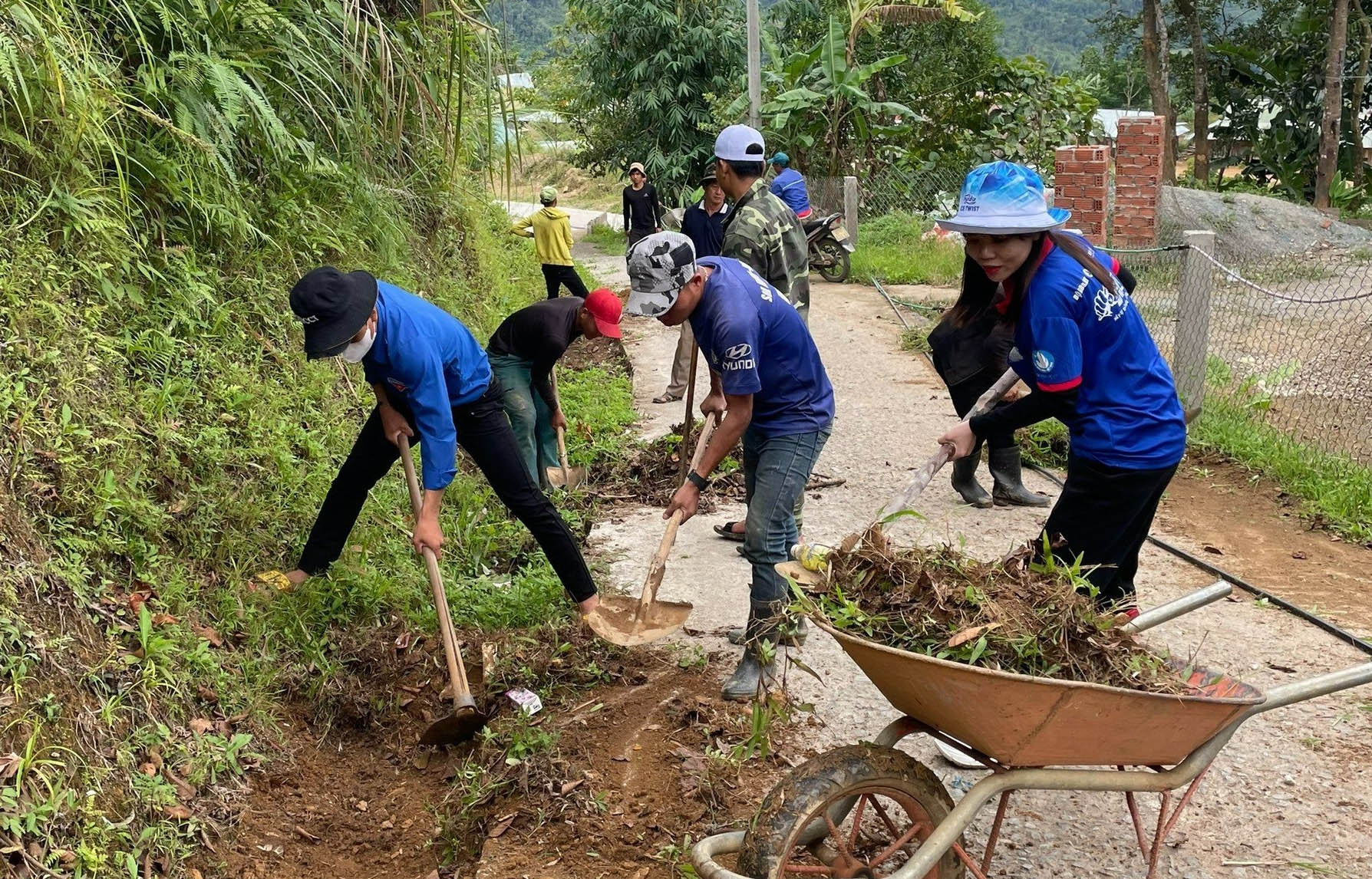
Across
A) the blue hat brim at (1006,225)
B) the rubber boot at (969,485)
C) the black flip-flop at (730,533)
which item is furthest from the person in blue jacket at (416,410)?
the rubber boot at (969,485)

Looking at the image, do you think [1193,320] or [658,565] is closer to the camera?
[658,565]

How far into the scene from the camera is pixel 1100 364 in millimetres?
3072

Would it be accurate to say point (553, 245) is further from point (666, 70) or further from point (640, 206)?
point (666, 70)

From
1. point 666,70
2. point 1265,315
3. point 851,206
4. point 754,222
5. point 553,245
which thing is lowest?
point 1265,315

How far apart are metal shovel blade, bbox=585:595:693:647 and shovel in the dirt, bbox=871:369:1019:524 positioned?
1.14 m

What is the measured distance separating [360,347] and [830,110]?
46.9 ft

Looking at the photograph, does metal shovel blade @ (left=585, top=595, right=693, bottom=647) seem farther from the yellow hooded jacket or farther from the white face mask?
the yellow hooded jacket

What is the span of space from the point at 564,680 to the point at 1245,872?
239cm

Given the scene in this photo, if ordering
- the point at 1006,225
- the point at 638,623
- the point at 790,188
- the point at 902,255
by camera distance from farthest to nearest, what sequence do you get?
the point at 902,255
the point at 790,188
the point at 638,623
the point at 1006,225

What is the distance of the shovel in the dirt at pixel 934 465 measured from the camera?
9.98 ft

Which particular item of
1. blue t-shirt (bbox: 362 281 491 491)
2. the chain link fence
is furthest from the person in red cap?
the chain link fence

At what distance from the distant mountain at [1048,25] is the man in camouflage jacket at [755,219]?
62.6m

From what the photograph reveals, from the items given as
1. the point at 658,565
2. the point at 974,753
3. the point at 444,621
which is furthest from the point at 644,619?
the point at 974,753

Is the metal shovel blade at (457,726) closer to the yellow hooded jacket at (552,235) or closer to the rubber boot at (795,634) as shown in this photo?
the rubber boot at (795,634)
